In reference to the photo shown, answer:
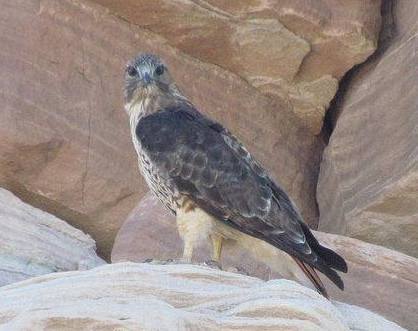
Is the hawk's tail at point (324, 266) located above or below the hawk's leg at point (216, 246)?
above

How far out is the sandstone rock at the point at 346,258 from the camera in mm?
10375

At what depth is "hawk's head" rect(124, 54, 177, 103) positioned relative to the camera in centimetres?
1055

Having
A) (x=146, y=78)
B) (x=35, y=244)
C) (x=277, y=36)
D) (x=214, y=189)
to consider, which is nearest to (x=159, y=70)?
(x=146, y=78)

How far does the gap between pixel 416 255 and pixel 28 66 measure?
123 inches

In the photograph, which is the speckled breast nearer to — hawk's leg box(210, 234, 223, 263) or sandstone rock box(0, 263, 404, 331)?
hawk's leg box(210, 234, 223, 263)

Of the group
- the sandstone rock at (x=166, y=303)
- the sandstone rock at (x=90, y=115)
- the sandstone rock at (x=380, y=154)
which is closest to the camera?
the sandstone rock at (x=166, y=303)

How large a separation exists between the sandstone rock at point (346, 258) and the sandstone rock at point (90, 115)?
2.48 ft

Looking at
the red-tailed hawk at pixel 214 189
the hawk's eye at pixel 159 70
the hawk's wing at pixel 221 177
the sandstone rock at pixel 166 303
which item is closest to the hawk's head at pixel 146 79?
the hawk's eye at pixel 159 70

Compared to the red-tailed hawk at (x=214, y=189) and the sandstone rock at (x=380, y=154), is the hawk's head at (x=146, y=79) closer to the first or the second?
the red-tailed hawk at (x=214, y=189)

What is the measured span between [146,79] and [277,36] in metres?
2.13

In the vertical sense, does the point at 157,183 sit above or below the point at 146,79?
below

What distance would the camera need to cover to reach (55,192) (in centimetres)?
1188

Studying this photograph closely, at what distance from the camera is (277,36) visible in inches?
492

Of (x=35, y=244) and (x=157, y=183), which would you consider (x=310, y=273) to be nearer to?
(x=157, y=183)
